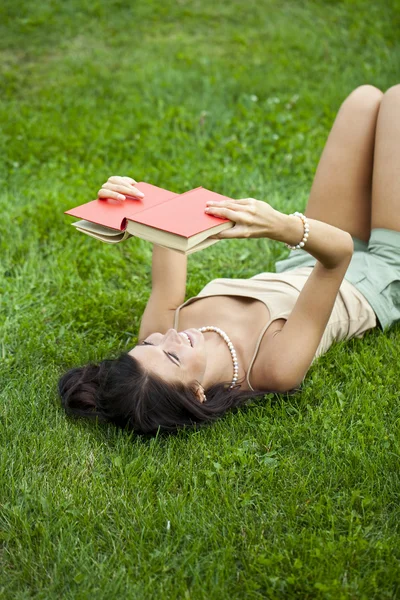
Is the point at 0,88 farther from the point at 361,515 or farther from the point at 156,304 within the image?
the point at 361,515

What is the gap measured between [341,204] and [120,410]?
174 centimetres

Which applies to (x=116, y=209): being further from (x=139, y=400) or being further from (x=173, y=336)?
(x=139, y=400)

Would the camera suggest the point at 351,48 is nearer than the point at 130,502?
No

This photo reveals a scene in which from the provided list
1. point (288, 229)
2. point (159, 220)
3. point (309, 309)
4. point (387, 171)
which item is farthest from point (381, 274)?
point (159, 220)

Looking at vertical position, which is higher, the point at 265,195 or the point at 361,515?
the point at 265,195

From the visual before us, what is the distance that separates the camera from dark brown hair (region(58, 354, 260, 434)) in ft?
9.74

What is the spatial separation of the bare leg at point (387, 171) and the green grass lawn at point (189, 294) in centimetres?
61

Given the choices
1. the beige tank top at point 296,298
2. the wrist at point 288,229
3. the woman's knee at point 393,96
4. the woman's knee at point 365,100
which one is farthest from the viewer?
the woman's knee at point 365,100

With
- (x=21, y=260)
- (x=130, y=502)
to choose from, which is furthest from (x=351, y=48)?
(x=130, y=502)

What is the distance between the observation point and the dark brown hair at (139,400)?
2969mm

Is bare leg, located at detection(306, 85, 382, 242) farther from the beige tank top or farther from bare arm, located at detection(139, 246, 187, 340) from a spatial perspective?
bare arm, located at detection(139, 246, 187, 340)

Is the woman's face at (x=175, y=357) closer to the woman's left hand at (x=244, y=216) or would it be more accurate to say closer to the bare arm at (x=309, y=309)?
the bare arm at (x=309, y=309)

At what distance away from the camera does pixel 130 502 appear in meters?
2.73

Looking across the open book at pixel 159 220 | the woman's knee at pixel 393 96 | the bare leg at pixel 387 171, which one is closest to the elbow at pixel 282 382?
the open book at pixel 159 220
